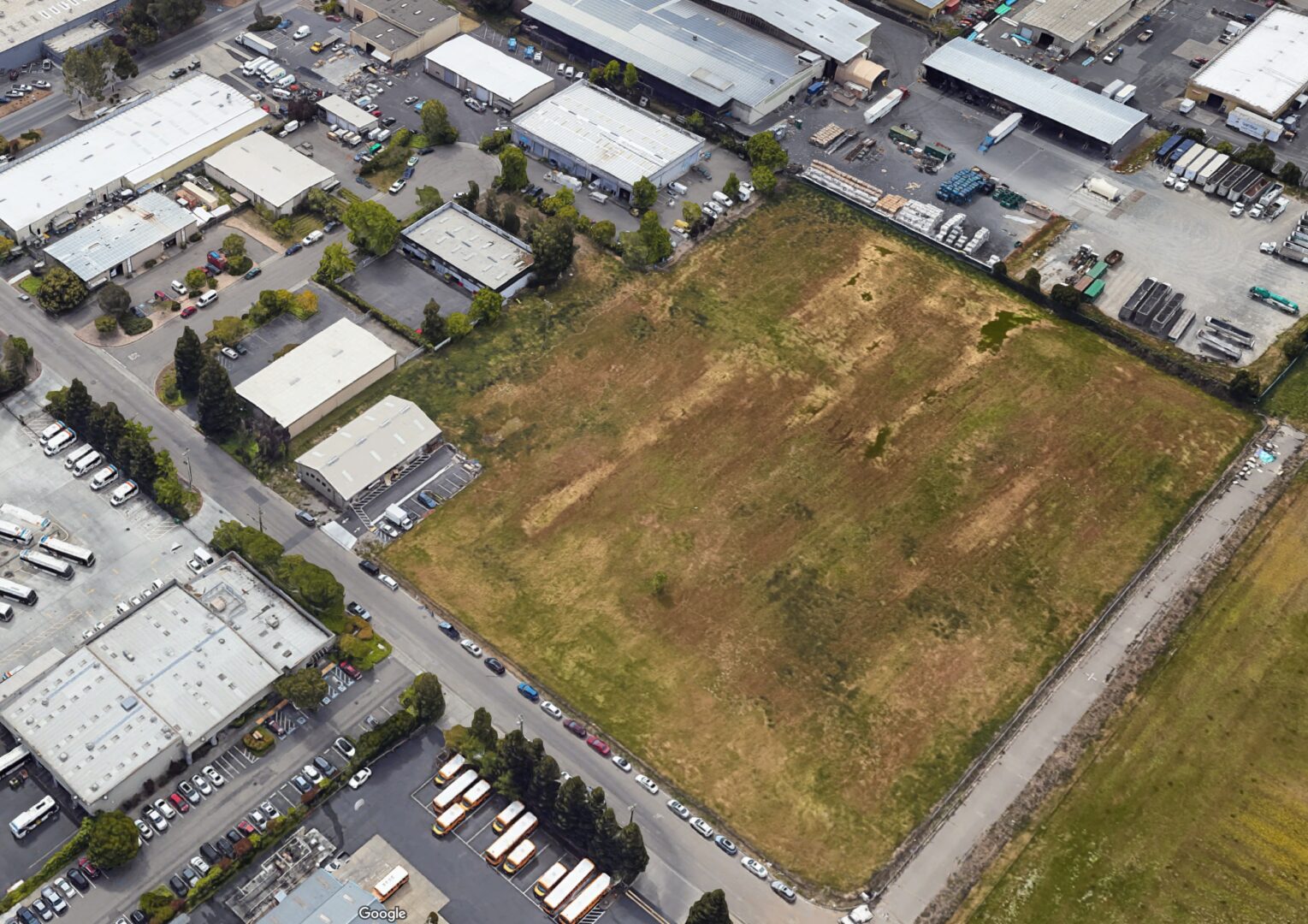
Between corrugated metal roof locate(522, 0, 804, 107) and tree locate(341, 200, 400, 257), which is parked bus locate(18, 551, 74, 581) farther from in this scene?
corrugated metal roof locate(522, 0, 804, 107)

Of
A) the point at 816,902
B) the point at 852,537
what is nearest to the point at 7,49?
the point at 852,537

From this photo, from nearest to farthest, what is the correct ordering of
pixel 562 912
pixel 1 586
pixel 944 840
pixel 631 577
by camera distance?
pixel 562 912 → pixel 944 840 → pixel 1 586 → pixel 631 577

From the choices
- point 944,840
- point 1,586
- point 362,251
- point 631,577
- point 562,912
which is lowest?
point 944,840

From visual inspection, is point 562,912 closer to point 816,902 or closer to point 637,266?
point 816,902

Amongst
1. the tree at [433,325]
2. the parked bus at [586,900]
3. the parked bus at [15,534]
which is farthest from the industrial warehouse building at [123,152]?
the parked bus at [586,900]

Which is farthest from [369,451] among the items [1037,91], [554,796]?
[1037,91]
